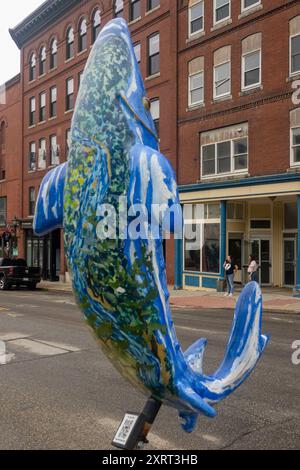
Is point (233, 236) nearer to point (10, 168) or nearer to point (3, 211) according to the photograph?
point (10, 168)

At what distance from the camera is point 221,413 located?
16.5 feet

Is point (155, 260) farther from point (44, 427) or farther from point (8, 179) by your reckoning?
point (8, 179)

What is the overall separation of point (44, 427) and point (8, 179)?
32959mm

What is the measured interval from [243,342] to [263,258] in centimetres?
1930

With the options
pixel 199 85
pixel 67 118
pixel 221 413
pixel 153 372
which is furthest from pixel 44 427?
pixel 67 118

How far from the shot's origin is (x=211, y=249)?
67.7 feet

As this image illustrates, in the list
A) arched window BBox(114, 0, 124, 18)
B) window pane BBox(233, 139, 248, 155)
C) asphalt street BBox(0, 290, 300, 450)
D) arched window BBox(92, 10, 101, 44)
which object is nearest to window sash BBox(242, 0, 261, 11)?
window pane BBox(233, 139, 248, 155)

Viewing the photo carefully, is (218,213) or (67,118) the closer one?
(218,213)

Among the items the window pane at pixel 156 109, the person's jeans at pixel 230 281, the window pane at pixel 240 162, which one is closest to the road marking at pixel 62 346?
the person's jeans at pixel 230 281

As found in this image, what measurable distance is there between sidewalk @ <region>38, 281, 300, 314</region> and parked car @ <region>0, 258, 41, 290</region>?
303 inches

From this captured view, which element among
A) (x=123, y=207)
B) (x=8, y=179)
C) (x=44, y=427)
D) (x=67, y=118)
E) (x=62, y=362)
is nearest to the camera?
(x=123, y=207)

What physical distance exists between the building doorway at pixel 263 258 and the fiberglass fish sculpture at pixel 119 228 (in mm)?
19415

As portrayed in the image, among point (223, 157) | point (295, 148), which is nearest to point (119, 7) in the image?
point (223, 157)

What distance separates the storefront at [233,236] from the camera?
20.1m
